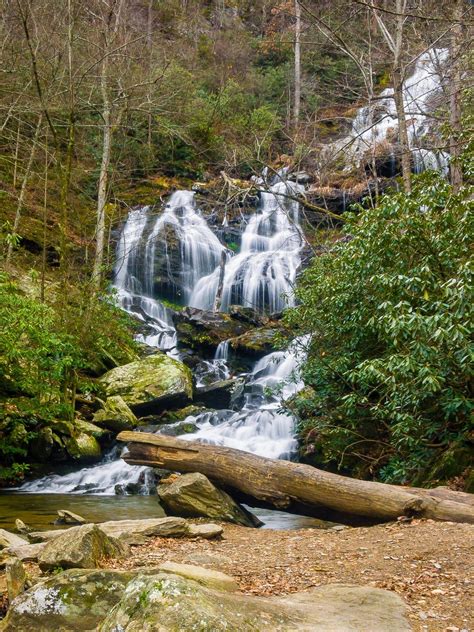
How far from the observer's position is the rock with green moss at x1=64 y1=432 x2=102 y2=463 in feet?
37.0

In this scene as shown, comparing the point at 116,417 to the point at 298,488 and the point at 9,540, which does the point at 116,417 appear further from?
the point at 298,488

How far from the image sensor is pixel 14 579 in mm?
4074

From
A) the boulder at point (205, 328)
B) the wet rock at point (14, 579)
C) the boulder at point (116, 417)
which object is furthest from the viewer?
the boulder at point (205, 328)

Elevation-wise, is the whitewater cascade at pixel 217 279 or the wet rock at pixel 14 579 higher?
the whitewater cascade at pixel 217 279

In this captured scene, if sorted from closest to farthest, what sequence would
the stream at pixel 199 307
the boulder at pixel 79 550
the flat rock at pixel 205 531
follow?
the boulder at pixel 79 550 → the flat rock at pixel 205 531 → the stream at pixel 199 307

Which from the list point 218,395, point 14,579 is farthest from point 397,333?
point 218,395

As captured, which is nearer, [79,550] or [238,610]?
[238,610]

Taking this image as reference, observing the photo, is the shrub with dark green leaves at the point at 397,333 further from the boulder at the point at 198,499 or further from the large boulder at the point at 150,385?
the large boulder at the point at 150,385

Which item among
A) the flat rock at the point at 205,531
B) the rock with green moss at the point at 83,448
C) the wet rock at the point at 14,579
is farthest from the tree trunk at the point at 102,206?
the wet rock at the point at 14,579

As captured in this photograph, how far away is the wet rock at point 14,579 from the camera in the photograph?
4.04m

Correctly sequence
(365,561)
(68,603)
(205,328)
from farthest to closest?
(205,328) < (365,561) < (68,603)

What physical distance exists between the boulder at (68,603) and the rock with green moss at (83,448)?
25.6 ft

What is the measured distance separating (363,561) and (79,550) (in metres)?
2.33

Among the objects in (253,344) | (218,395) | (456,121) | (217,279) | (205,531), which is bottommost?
(205,531)
